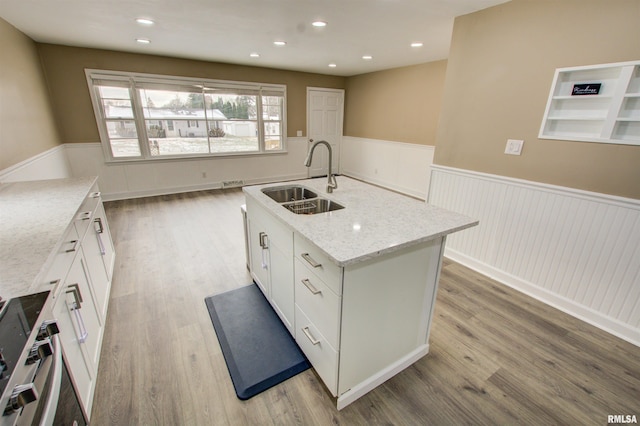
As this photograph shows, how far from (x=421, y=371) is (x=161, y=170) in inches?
197

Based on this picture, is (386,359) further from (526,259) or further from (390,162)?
(390,162)

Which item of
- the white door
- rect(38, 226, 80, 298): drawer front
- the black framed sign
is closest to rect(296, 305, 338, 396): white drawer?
rect(38, 226, 80, 298): drawer front

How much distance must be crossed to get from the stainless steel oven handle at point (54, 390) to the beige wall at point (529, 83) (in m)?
3.02

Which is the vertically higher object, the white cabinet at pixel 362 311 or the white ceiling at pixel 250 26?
the white ceiling at pixel 250 26

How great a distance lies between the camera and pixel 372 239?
1.32 meters

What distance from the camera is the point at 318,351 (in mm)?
1526

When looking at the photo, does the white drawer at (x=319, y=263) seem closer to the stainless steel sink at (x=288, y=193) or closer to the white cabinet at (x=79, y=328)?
the stainless steel sink at (x=288, y=193)

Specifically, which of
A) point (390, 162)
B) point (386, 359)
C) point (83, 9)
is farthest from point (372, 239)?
point (390, 162)

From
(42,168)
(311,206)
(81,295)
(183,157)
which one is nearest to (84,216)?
(81,295)

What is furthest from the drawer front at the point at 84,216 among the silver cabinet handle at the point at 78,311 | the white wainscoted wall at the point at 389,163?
the white wainscoted wall at the point at 389,163

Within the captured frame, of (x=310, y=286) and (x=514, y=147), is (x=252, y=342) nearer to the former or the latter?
(x=310, y=286)

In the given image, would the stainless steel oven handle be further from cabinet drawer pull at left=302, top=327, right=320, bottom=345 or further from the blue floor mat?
cabinet drawer pull at left=302, top=327, right=320, bottom=345

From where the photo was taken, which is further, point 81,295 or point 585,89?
point 585,89

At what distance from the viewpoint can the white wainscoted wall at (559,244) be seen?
1.94 metres
